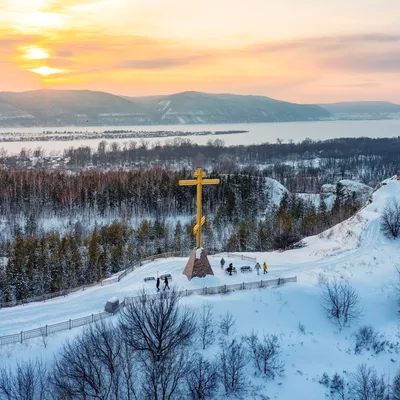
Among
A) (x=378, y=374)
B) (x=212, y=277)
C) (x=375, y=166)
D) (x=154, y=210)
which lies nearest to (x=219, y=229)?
(x=154, y=210)

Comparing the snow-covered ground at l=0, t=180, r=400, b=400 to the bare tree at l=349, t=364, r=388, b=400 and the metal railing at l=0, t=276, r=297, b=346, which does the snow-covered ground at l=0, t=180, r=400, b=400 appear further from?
the bare tree at l=349, t=364, r=388, b=400

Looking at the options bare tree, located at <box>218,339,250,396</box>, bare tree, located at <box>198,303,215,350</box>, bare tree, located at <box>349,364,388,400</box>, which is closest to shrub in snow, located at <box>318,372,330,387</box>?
bare tree, located at <box>349,364,388,400</box>

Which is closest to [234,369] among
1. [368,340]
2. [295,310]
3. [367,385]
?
[367,385]

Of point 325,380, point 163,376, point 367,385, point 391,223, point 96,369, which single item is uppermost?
point 391,223

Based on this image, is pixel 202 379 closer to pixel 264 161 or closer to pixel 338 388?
pixel 338 388

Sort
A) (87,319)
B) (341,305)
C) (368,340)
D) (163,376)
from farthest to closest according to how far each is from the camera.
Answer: (341,305), (368,340), (87,319), (163,376)

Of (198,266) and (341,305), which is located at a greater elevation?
(198,266)

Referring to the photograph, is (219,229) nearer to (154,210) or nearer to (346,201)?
(154,210)

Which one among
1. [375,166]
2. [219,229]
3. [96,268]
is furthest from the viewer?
[375,166]
